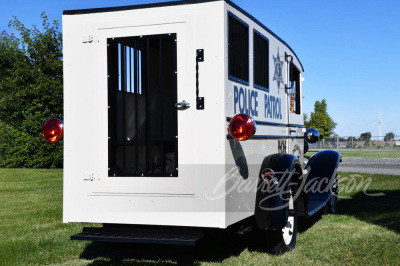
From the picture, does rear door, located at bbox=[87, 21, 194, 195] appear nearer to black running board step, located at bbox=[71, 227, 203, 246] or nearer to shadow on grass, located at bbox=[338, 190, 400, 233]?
black running board step, located at bbox=[71, 227, 203, 246]

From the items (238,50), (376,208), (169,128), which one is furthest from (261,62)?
(376,208)

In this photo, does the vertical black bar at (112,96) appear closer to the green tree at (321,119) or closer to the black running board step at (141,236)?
the black running board step at (141,236)

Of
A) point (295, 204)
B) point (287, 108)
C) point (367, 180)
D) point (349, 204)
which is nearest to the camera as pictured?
point (295, 204)

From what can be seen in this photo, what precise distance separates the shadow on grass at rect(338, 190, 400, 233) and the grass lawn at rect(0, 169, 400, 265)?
0.04ft

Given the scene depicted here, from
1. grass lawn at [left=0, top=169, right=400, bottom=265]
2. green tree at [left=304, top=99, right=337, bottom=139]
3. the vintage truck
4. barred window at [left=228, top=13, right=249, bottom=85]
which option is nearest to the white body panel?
the vintage truck

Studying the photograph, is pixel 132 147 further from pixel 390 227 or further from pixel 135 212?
pixel 390 227

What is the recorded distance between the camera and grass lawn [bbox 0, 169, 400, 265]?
567 centimetres

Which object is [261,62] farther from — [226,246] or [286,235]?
[226,246]

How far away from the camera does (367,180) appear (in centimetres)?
1452

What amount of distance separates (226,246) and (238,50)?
261cm

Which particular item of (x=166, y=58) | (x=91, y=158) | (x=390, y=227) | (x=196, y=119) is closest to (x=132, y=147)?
(x=91, y=158)

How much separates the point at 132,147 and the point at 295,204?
7.56 ft

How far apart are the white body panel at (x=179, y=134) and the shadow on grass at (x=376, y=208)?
132 inches

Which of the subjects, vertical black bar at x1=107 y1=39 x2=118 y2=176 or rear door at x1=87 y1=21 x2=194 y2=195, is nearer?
rear door at x1=87 y1=21 x2=194 y2=195
